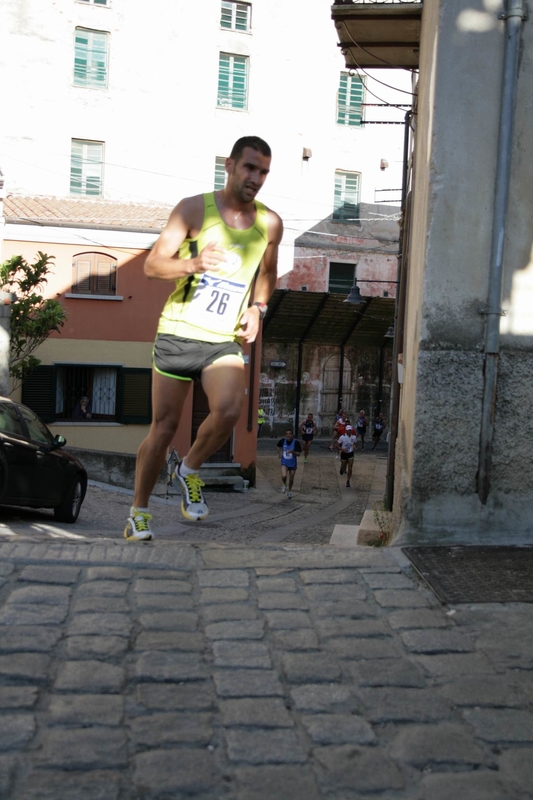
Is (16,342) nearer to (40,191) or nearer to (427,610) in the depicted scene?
(40,191)

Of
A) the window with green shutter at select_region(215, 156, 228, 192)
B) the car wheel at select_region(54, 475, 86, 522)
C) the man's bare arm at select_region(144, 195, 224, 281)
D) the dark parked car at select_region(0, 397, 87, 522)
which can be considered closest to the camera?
the man's bare arm at select_region(144, 195, 224, 281)

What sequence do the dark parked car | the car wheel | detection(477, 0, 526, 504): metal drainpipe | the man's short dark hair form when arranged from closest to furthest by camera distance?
the man's short dark hair, detection(477, 0, 526, 504): metal drainpipe, the dark parked car, the car wheel

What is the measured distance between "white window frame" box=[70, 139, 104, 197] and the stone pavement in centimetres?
3348

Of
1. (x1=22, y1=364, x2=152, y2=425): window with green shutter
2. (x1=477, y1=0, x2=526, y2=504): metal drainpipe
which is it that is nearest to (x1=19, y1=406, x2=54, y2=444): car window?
(x1=477, y1=0, x2=526, y2=504): metal drainpipe

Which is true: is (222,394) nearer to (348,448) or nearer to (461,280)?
(461,280)

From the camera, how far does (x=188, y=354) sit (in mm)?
5121

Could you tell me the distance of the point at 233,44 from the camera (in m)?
39.5

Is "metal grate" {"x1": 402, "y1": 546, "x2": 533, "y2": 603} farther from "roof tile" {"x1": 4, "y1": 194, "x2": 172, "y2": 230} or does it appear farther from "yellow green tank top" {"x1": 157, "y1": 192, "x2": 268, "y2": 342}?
"roof tile" {"x1": 4, "y1": 194, "x2": 172, "y2": 230}

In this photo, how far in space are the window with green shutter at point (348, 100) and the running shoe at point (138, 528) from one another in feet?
126

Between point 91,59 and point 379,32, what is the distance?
2924cm

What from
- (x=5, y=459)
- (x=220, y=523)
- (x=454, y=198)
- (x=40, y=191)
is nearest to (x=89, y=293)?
(x=40, y=191)

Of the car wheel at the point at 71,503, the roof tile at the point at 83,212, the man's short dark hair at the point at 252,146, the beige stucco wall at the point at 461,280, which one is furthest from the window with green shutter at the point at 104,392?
the man's short dark hair at the point at 252,146

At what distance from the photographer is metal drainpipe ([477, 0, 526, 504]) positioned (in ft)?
18.4

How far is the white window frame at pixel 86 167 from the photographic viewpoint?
3669cm
